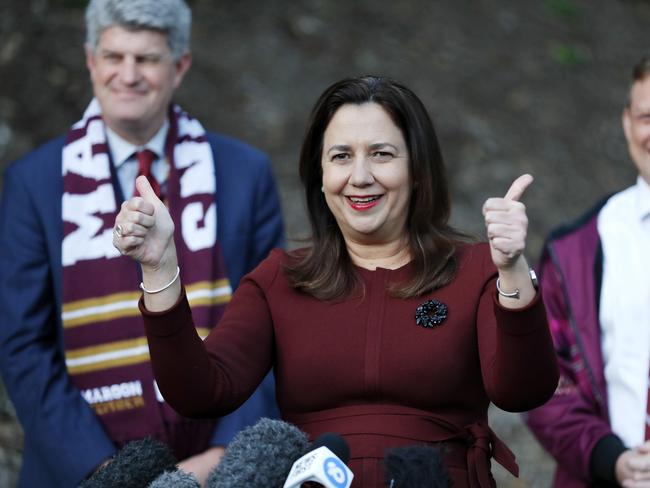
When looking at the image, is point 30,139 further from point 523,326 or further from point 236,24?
point 523,326

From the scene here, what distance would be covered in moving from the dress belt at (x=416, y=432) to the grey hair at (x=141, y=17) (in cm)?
169

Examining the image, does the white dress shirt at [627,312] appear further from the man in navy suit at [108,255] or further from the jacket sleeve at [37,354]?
the jacket sleeve at [37,354]

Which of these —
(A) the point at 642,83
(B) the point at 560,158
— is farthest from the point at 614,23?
(A) the point at 642,83

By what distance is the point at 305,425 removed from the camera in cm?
274

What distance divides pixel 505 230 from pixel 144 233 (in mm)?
795

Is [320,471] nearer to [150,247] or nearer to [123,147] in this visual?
[150,247]

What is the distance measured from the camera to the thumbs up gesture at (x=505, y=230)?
94.5 inches

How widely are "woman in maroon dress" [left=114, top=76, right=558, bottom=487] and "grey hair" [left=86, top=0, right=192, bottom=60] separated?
1.06m

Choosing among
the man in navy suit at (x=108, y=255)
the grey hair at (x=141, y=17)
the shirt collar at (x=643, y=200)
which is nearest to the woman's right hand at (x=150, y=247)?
the man in navy suit at (x=108, y=255)

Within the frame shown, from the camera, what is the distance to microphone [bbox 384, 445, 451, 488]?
2.32m

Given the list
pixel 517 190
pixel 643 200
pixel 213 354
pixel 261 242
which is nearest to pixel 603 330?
pixel 643 200

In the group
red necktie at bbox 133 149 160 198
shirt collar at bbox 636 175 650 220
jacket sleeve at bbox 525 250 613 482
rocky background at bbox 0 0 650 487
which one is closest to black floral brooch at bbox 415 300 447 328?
jacket sleeve at bbox 525 250 613 482

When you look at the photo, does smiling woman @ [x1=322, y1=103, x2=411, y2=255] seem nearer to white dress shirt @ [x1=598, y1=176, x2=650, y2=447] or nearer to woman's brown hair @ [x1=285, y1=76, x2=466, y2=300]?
woman's brown hair @ [x1=285, y1=76, x2=466, y2=300]

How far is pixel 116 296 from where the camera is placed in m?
3.70
